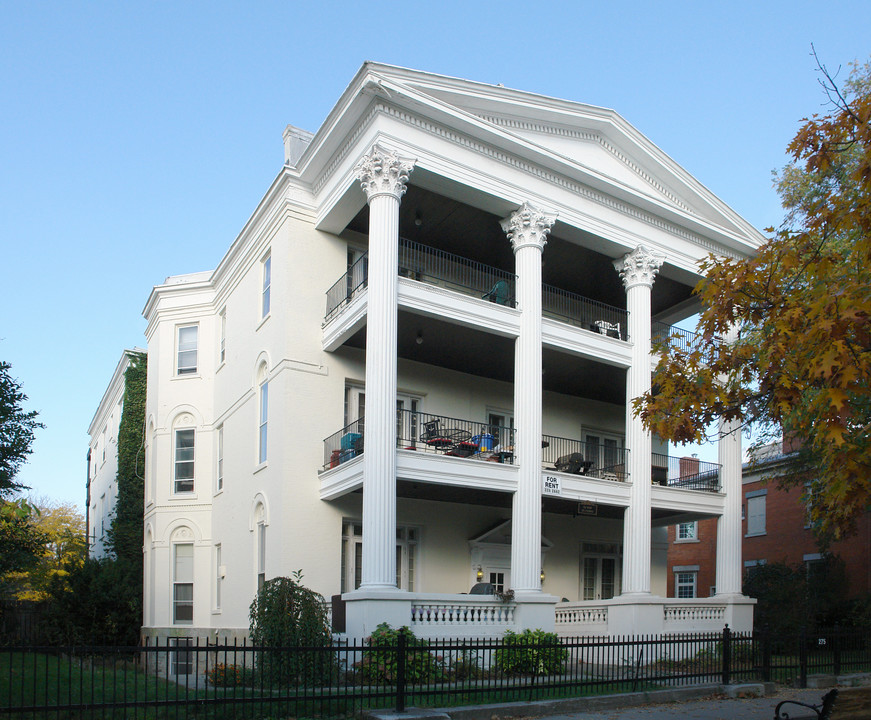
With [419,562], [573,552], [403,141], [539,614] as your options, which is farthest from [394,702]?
[573,552]

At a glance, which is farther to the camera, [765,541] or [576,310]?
[765,541]

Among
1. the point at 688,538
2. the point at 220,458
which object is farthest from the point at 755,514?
the point at 220,458

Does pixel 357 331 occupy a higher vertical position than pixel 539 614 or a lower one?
higher

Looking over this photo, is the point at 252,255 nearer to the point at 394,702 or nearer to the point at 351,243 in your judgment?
the point at 351,243

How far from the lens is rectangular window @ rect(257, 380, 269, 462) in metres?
23.5

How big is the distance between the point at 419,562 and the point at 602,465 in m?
7.81

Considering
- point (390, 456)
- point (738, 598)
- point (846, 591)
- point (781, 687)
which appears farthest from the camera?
point (846, 591)

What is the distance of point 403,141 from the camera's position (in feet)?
65.9

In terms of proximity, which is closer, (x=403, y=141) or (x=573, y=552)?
(x=403, y=141)

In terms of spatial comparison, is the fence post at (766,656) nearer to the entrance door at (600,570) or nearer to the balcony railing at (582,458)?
the balcony railing at (582,458)

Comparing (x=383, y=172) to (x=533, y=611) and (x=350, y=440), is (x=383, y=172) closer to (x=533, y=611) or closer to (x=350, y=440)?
(x=350, y=440)

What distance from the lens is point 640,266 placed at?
24641 millimetres

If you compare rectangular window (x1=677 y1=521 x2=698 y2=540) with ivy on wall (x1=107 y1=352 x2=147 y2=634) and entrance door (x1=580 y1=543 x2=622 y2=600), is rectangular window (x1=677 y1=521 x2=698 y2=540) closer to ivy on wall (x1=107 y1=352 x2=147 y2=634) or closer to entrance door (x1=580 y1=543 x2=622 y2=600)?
entrance door (x1=580 y1=543 x2=622 y2=600)

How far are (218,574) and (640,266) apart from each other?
15765mm
